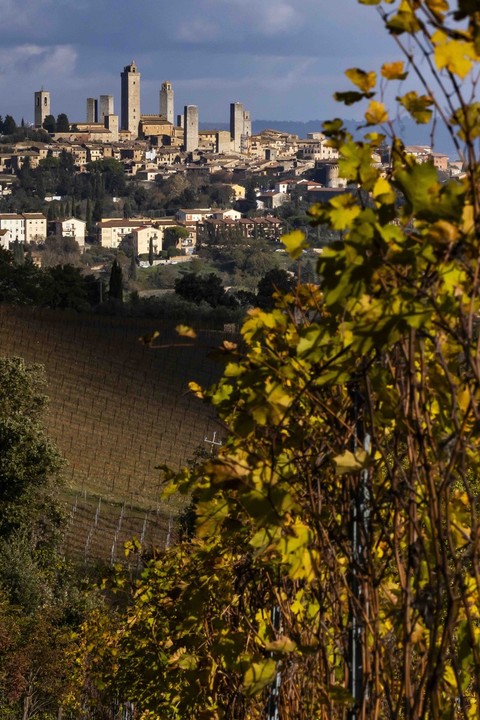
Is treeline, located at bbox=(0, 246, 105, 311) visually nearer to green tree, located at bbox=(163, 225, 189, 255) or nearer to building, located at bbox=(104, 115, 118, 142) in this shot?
green tree, located at bbox=(163, 225, 189, 255)

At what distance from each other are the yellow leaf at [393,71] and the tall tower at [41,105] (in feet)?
444

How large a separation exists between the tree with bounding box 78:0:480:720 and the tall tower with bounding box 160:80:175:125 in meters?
145

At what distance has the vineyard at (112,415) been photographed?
15773 mm

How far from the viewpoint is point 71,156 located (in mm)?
101375

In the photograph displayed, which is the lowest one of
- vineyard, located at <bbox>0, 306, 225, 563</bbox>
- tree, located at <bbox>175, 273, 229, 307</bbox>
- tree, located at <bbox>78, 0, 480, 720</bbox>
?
tree, located at <bbox>175, 273, 229, 307</bbox>

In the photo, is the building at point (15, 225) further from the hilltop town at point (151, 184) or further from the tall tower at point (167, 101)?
the tall tower at point (167, 101)

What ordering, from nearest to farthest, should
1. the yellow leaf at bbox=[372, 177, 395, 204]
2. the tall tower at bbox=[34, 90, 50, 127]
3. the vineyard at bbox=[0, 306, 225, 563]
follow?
the yellow leaf at bbox=[372, 177, 395, 204], the vineyard at bbox=[0, 306, 225, 563], the tall tower at bbox=[34, 90, 50, 127]

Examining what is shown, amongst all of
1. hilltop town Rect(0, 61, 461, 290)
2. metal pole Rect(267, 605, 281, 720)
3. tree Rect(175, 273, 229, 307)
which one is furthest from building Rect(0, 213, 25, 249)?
metal pole Rect(267, 605, 281, 720)

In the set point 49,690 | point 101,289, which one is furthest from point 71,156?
point 49,690

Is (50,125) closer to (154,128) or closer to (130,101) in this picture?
(154,128)

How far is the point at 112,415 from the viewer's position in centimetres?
2062

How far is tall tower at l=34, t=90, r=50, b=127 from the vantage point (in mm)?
133125

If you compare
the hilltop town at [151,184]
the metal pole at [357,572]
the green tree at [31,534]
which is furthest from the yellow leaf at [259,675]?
the hilltop town at [151,184]

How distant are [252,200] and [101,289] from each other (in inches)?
2482
